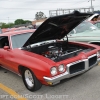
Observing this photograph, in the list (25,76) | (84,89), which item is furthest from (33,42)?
(84,89)

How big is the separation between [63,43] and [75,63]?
5.49 ft

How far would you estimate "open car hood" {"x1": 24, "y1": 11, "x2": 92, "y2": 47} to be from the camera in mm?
4188

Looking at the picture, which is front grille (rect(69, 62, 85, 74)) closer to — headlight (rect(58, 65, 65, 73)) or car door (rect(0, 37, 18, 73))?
headlight (rect(58, 65, 65, 73))

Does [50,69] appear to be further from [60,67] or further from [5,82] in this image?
[5,82]

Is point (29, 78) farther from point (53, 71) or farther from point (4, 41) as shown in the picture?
point (4, 41)

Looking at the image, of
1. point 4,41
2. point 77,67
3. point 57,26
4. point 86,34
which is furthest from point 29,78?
point 86,34

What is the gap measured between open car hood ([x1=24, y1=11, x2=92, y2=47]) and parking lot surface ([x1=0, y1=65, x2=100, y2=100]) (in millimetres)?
1237

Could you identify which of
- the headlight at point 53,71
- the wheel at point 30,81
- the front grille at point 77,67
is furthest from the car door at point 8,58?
the front grille at point 77,67

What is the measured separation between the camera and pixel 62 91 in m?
4.20

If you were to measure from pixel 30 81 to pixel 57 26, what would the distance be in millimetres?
1613

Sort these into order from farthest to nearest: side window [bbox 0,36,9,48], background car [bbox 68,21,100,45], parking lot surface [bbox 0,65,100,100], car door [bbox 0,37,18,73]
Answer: background car [bbox 68,21,100,45], side window [bbox 0,36,9,48], car door [bbox 0,37,18,73], parking lot surface [bbox 0,65,100,100]

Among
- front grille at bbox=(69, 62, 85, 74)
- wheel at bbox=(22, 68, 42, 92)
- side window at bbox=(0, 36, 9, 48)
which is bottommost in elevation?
wheel at bbox=(22, 68, 42, 92)

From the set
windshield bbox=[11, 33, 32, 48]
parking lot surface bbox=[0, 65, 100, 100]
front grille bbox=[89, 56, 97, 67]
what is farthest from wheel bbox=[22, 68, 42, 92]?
front grille bbox=[89, 56, 97, 67]

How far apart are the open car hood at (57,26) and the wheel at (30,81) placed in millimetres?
802
